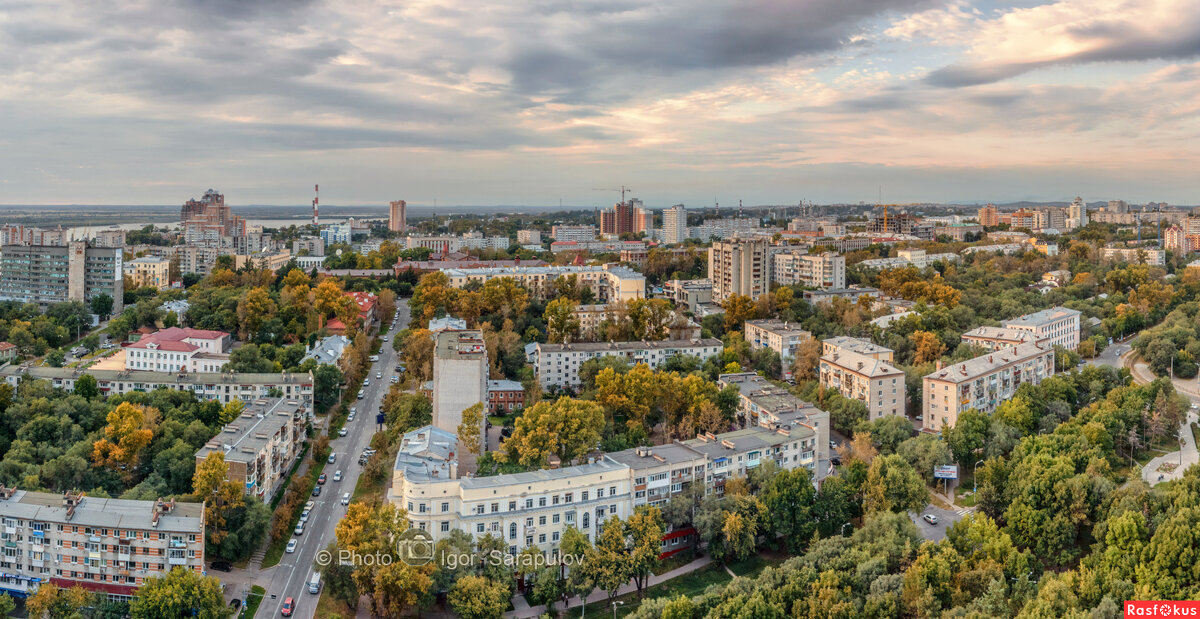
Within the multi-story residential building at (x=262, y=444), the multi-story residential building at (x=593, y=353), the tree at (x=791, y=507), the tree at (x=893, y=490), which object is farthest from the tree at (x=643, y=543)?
the multi-story residential building at (x=593, y=353)

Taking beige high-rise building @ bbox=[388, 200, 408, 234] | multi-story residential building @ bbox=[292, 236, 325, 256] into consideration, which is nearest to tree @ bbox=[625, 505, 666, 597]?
multi-story residential building @ bbox=[292, 236, 325, 256]

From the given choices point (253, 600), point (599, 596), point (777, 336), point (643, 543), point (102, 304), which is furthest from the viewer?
point (102, 304)

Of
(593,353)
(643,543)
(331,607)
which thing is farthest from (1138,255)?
(331,607)

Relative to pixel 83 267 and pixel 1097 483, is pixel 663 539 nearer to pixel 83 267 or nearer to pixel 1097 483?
pixel 1097 483

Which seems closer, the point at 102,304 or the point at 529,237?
the point at 102,304

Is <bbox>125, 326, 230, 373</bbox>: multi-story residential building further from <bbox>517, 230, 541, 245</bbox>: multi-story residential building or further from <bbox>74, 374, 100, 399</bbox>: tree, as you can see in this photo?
<bbox>517, 230, 541, 245</bbox>: multi-story residential building

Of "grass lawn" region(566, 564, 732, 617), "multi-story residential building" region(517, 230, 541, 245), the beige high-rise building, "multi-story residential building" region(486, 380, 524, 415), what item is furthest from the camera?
the beige high-rise building

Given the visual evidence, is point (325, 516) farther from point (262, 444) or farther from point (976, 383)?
point (976, 383)
